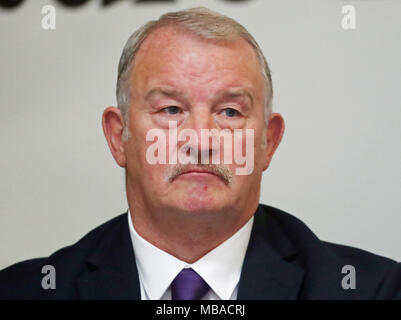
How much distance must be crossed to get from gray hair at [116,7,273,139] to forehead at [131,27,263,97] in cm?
2

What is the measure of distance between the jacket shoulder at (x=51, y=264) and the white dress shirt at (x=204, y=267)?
0.54 feet

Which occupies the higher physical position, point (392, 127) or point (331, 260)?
point (392, 127)

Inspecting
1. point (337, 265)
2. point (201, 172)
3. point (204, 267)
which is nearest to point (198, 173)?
point (201, 172)

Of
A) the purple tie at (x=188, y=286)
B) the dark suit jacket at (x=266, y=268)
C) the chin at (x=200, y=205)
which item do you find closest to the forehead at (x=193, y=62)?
the chin at (x=200, y=205)

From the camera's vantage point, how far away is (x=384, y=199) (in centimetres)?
229

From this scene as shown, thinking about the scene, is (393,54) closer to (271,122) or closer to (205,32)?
(271,122)

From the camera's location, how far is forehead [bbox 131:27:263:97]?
202 centimetres

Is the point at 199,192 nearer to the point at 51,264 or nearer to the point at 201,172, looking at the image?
the point at 201,172

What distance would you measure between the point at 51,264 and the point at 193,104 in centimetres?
68

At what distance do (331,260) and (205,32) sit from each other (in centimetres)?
75

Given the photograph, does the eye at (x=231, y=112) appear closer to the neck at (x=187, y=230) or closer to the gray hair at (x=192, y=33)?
the gray hair at (x=192, y=33)

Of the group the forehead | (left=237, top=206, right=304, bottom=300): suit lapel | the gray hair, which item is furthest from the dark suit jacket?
the forehead

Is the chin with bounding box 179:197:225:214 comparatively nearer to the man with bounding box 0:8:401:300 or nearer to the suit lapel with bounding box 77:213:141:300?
the man with bounding box 0:8:401:300
